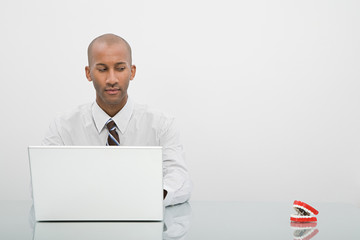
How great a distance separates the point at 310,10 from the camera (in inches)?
140

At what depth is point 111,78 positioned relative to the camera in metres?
2.39

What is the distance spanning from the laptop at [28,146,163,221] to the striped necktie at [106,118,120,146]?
2.96 ft

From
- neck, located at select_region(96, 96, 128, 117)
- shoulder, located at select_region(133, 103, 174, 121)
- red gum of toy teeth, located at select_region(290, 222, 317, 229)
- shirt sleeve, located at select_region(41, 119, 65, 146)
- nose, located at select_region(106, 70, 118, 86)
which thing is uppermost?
nose, located at select_region(106, 70, 118, 86)

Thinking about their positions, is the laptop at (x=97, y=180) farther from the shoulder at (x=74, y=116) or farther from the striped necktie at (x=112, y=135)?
the shoulder at (x=74, y=116)

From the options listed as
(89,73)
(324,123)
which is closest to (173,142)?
(89,73)

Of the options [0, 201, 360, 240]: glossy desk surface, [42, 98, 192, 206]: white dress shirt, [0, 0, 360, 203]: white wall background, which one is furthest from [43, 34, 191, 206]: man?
[0, 0, 360, 203]: white wall background

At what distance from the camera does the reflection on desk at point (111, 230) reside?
4.49ft

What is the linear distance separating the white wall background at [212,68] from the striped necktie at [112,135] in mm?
963

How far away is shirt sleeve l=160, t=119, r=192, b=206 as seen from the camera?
2.07 metres

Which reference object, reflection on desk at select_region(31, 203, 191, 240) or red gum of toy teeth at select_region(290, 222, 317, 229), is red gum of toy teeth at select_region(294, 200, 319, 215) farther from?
reflection on desk at select_region(31, 203, 191, 240)

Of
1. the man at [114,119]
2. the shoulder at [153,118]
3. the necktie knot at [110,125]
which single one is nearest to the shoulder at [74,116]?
the man at [114,119]

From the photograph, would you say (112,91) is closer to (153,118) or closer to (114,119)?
(114,119)

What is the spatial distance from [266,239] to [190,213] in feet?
1.63

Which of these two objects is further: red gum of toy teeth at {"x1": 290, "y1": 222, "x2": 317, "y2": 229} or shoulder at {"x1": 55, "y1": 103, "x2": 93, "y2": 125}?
shoulder at {"x1": 55, "y1": 103, "x2": 93, "y2": 125}
